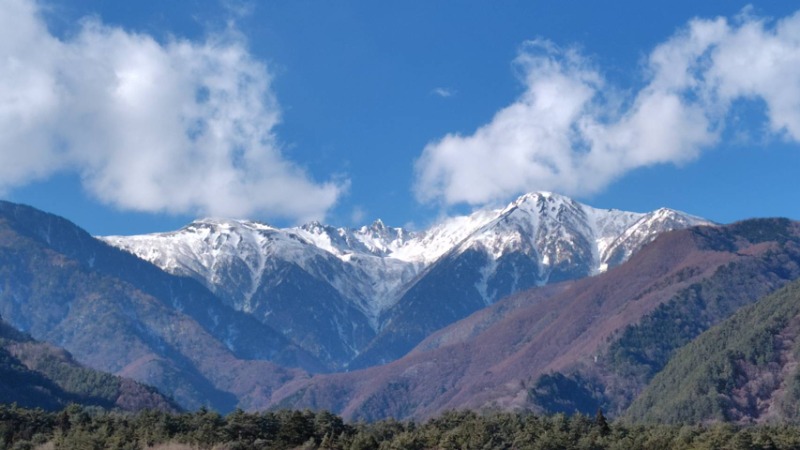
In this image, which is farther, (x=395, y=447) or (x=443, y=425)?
(x=443, y=425)

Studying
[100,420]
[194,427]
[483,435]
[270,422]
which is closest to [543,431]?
[483,435]

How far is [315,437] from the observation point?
180375 millimetres

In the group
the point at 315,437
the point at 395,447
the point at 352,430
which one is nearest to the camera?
the point at 395,447

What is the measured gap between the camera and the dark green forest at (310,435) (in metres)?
170

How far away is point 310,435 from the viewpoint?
180125 millimetres

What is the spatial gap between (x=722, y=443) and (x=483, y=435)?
119 feet

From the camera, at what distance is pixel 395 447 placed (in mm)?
167750

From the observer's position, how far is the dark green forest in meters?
170

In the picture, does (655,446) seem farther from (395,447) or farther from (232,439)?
(232,439)

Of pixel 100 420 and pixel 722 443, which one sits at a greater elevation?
pixel 100 420

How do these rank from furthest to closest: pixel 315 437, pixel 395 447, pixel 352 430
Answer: pixel 352 430 → pixel 315 437 → pixel 395 447

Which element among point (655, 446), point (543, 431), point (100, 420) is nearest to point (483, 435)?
point (543, 431)

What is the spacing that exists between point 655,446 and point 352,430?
170ft

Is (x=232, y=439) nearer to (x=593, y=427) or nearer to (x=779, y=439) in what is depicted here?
(x=593, y=427)
